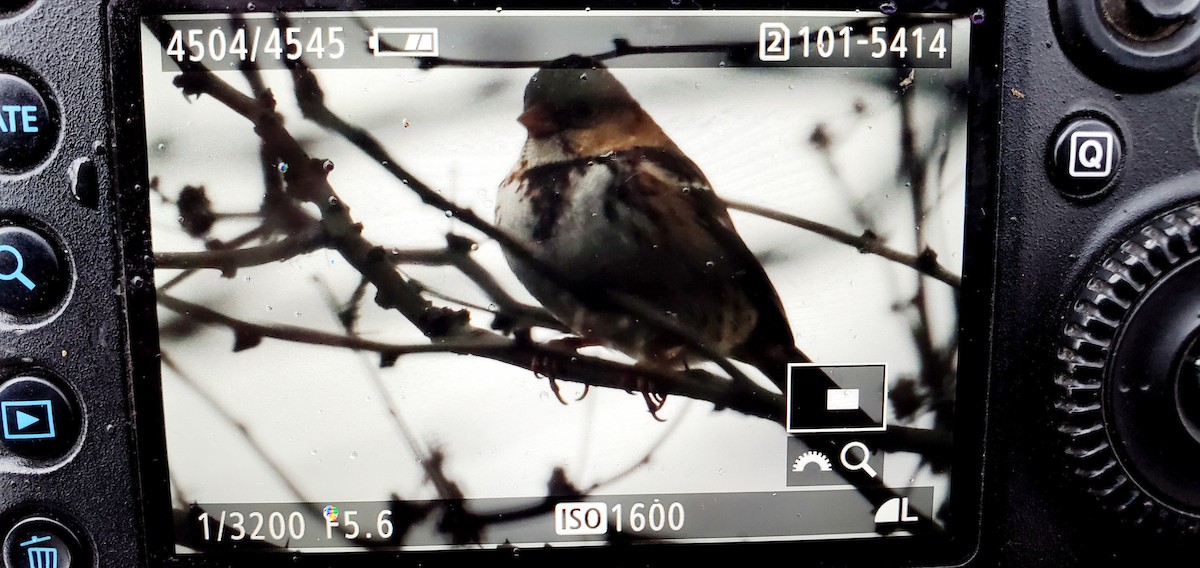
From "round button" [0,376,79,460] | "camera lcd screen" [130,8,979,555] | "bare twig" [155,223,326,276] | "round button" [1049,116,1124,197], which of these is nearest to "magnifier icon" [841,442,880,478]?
"camera lcd screen" [130,8,979,555]

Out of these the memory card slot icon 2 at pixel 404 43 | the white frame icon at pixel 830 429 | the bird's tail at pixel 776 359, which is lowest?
the white frame icon at pixel 830 429

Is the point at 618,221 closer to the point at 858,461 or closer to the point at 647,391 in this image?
the point at 647,391

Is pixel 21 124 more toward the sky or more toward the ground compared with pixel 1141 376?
more toward the sky

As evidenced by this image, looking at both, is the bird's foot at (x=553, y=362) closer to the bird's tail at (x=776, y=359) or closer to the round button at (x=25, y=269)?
the bird's tail at (x=776, y=359)

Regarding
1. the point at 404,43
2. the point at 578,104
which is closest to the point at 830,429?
the point at 578,104

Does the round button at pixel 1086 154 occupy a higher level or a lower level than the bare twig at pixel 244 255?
higher

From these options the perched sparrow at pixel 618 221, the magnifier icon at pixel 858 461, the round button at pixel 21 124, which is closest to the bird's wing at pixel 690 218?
the perched sparrow at pixel 618 221
